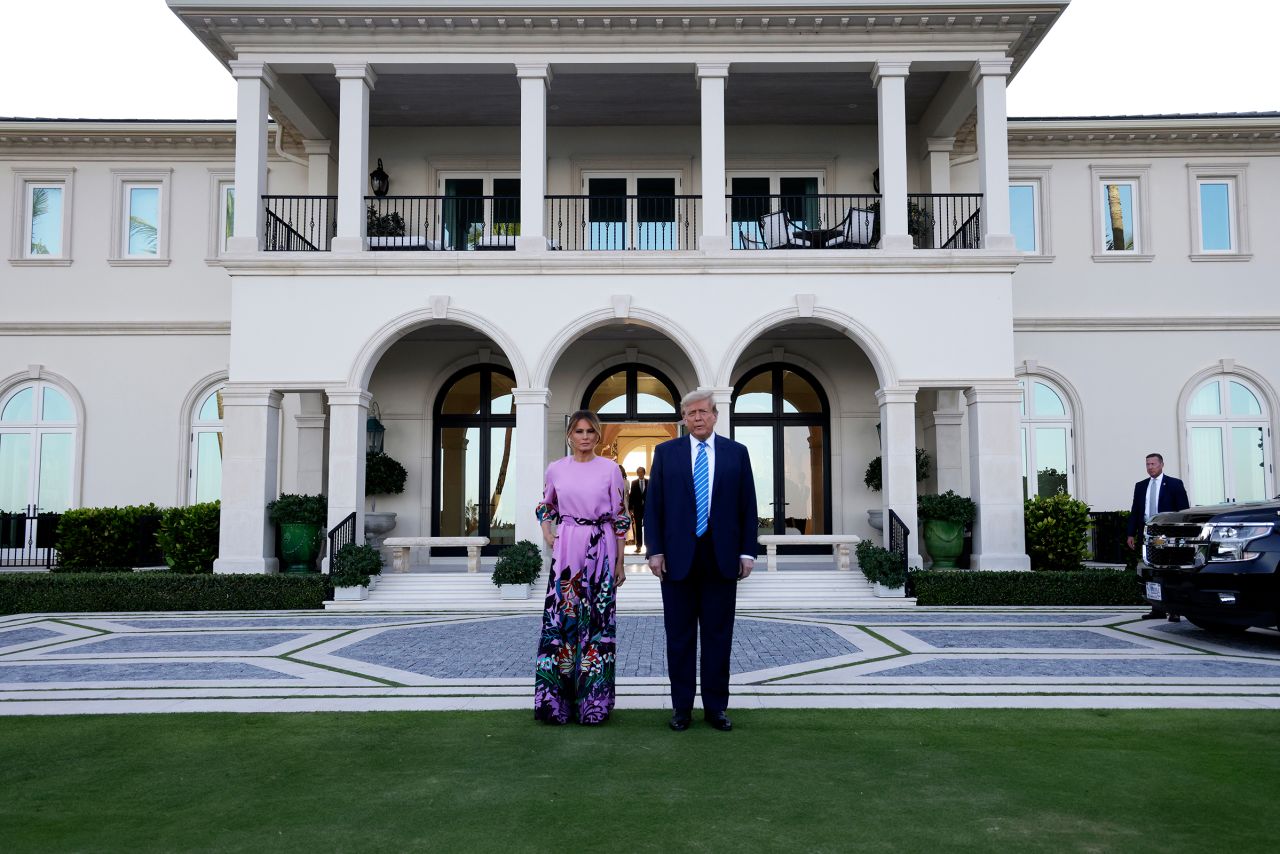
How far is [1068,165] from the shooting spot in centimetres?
1867

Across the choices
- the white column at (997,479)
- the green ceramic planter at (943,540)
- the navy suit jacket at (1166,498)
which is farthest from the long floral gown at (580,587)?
the white column at (997,479)

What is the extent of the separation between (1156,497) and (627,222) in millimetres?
9837

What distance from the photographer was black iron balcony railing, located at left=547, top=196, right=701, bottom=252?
17375 millimetres

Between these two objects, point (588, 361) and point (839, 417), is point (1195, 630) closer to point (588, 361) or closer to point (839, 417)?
point (839, 417)

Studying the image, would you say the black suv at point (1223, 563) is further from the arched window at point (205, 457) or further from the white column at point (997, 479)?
the arched window at point (205, 457)

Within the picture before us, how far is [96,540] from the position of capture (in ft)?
49.5

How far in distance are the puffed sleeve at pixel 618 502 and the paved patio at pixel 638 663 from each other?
111 cm

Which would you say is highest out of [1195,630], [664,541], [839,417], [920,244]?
[920,244]

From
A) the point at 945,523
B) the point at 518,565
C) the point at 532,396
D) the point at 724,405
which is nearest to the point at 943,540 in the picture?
the point at 945,523

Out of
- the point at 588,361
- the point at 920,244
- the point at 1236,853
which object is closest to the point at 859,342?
the point at 920,244

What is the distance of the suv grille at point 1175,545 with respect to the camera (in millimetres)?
8477

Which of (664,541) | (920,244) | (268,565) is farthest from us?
(920,244)

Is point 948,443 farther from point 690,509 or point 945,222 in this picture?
point 690,509

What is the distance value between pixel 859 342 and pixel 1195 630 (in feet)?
21.1
